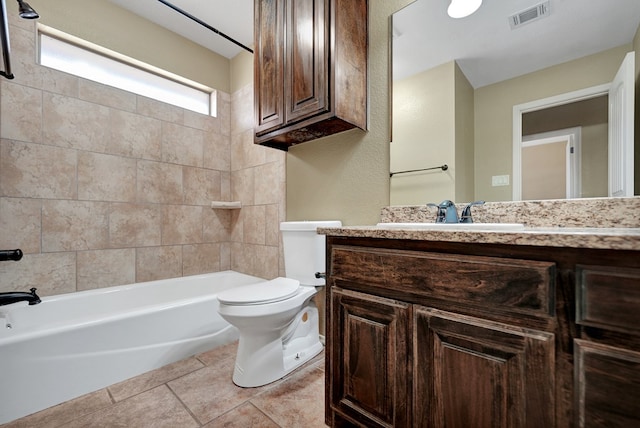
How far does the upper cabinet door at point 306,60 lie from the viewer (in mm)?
1521

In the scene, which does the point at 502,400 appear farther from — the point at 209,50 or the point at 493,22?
the point at 209,50

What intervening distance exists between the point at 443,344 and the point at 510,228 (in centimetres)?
47

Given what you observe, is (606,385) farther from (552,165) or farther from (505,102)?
(505,102)

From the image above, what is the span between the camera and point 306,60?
1.60 meters

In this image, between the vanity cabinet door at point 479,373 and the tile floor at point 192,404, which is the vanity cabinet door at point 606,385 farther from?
the tile floor at point 192,404

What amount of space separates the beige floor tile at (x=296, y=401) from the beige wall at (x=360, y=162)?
96 cm

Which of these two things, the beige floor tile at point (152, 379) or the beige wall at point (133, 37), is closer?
the beige floor tile at point (152, 379)

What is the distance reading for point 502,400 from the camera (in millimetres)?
709

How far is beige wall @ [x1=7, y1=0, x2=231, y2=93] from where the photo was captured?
6.53 ft

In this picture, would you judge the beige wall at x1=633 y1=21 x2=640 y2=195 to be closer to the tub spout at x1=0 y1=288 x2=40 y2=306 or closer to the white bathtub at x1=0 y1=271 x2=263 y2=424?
the white bathtub at x1=0 y1=271 x2=263 y2=424

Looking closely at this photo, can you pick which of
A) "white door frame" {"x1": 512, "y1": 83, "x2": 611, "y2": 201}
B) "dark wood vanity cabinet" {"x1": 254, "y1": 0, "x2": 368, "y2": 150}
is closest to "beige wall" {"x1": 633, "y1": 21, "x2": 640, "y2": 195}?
"white door frame" {"x1": 512, "y1": 83, "x2": 611, "y2": 201}

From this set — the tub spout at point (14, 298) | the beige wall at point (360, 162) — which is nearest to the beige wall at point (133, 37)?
the beige wall at point (360, 162)

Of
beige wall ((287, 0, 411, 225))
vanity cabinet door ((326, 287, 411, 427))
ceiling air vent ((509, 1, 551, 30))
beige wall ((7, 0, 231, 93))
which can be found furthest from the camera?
beige wall ((7, 0, 231, 93))

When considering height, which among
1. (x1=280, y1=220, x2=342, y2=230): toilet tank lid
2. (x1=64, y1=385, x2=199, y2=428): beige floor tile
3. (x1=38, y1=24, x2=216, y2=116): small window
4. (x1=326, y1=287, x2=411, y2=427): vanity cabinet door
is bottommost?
(x1=64, y1=385, x2=199, y2=428): beige floor tile
